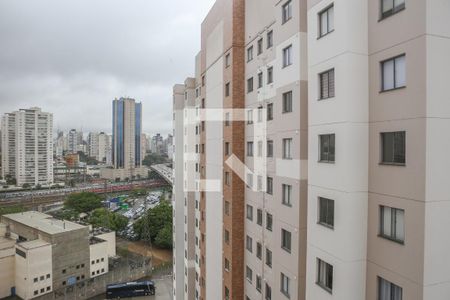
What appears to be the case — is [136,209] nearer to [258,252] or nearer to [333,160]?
[258,252]

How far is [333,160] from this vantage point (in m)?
5.00

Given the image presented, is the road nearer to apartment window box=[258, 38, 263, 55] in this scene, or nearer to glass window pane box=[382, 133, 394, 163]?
apartment window box=[258, 38, 263, 55]

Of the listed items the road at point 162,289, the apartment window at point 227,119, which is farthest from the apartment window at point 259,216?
the road at point 162,289

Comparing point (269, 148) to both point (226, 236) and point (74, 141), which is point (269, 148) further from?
point (74, 141)

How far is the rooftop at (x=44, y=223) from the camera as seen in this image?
2914cm

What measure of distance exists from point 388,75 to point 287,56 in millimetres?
2979

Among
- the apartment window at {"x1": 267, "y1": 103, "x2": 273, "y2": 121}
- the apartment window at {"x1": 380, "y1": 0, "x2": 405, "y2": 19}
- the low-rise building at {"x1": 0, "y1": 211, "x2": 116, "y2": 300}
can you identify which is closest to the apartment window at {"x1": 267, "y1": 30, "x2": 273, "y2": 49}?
the apartment window at {"x1": 267, "y1": 103, "x2": 273, "y2": 121}

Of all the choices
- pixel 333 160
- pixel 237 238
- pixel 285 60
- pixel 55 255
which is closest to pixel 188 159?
pixel 237 238

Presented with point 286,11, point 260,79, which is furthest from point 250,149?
point 286,11

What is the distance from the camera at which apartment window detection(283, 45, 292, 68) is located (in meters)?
6.84

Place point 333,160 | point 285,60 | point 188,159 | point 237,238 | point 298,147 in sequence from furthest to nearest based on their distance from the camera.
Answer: point 188,159 < point 237,238 < point 285,60 < point 298,147 < point 333,160

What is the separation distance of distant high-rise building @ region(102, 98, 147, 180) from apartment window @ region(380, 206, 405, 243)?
190ft
